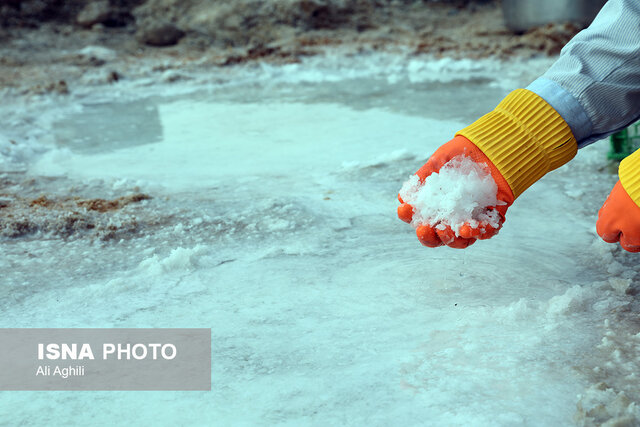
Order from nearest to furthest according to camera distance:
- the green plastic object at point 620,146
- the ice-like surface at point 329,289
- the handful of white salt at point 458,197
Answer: the ice-like surface at point 329,289 < the handful of white salt at point 458,197 < the green plastic object at point 620,146

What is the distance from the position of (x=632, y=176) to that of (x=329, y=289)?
2.17 feet

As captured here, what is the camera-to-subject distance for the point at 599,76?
4.32 feet

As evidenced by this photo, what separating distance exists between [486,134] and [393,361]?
485 mm

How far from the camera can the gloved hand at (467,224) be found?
1.28 metres

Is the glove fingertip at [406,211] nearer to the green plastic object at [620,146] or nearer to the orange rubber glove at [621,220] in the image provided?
the orange rubber glove at [621,220]

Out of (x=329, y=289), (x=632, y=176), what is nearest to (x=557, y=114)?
(x=632, y=176)


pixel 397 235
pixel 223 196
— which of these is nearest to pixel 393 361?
pixel 397 235

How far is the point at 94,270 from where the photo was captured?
1.58 meters

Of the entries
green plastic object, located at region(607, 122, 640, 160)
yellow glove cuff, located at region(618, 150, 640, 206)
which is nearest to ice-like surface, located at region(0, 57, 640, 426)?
green plastic object, located at region(607, 122, 640, 160)

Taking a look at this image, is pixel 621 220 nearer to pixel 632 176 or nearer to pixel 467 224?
pixel 632 176

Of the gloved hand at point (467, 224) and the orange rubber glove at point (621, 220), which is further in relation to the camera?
the gloved hand at point (467, 224)

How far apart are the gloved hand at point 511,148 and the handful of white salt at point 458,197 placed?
0.01 meters

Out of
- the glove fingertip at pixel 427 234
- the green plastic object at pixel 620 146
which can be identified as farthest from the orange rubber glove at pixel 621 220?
the green plastic object at pixel 620 146

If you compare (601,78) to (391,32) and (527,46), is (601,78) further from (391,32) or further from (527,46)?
(391,32)
